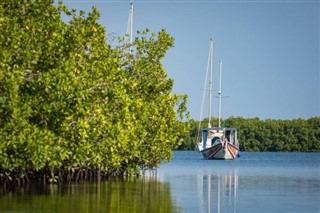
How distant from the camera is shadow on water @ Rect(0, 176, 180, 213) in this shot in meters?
20.0

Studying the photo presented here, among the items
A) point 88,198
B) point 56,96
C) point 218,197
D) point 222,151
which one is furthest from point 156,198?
point 222,151

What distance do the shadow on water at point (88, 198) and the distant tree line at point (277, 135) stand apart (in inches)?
4118

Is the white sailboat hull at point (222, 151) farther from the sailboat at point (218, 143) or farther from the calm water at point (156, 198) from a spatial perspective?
the calm water at point (156, 198)

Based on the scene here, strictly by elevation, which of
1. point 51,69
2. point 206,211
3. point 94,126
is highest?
point 51,69

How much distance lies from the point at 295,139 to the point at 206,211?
377 feet

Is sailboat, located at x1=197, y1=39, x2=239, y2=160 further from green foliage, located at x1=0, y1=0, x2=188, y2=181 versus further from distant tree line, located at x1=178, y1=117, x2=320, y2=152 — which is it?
distant tree line, located at x1=178, y1=117, x2=320, y2=152

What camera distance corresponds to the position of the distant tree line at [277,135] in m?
132

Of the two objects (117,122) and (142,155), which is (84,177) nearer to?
(142,155)

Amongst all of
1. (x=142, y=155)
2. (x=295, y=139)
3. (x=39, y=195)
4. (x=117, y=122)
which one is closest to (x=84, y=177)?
(x=142, y=155)

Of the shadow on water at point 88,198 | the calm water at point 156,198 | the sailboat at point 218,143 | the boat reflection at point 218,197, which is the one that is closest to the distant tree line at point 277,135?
the sailboat at point 218,143

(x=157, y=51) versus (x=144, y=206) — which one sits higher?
(x=157, y=51)

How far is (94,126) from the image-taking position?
2467cm

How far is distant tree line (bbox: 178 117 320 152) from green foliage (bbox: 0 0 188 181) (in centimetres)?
10495

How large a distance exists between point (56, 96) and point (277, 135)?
374 ft
